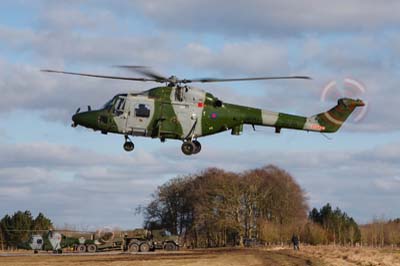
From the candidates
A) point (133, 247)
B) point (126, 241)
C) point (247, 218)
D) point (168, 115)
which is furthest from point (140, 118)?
point (247, 218)

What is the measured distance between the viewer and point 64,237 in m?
83.9

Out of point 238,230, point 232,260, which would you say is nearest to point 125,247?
point 232,260

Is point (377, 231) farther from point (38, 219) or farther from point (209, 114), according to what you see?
point (209, 114)

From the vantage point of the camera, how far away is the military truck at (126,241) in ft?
267

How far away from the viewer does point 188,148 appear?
45.4m

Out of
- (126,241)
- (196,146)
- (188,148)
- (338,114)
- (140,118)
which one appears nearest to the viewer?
(188,148)

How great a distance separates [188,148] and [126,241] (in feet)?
126

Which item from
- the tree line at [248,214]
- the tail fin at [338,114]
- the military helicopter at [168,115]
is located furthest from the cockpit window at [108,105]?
the tree line at [248,214]

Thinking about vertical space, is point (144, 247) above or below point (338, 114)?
below

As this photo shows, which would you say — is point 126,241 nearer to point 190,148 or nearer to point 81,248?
point 81,248

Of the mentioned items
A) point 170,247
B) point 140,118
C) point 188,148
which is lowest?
point 170,247

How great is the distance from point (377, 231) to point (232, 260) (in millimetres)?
61029

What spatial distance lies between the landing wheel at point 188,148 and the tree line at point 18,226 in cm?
7081

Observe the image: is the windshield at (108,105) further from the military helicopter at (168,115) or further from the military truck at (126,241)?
the military truck at (126,241)
